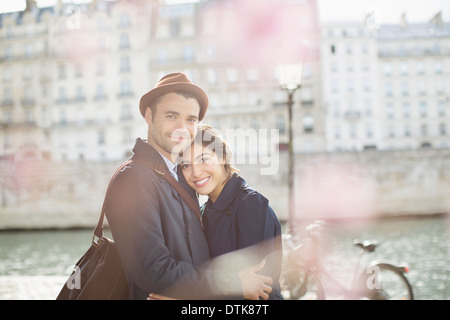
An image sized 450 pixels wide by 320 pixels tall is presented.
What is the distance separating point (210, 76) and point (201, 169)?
104ft

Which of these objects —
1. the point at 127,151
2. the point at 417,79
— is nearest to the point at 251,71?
the point at 127,151

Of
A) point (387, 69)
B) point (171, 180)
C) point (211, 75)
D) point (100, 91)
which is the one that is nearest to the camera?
point (171, 180)

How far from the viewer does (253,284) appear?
1674 millimetres

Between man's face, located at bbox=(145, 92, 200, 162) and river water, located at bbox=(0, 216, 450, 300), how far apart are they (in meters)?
7.55

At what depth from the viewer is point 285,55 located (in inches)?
204

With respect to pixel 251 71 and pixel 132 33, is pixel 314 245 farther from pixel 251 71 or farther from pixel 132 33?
pixel 132 33

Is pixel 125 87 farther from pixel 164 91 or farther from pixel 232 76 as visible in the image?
pixel 164 91

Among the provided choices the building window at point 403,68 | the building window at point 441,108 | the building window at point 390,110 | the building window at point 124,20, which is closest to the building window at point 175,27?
→ the building window at point 124,20

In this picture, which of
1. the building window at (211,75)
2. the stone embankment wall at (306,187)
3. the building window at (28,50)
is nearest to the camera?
the stone embankment wall at (306,187)

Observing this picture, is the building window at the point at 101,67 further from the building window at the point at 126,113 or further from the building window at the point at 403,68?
the building window at the point at 403,68

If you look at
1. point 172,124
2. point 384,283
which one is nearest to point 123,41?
point 384,283

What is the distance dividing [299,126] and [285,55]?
28242 millimetres

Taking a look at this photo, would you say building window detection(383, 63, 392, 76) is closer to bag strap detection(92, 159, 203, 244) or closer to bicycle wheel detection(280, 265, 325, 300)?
bicycle wheel detection(280, 265, 325, 300)

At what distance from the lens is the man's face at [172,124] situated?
1873 mm
